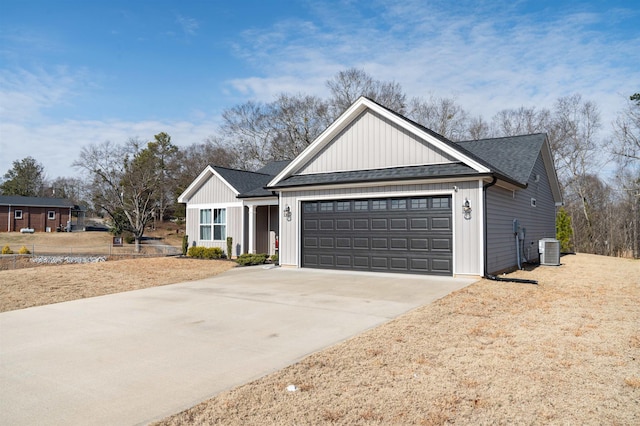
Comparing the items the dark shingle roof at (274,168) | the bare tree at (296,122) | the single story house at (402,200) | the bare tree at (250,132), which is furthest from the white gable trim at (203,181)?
the bare tree at (250,132)

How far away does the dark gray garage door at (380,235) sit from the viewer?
12.3 meters

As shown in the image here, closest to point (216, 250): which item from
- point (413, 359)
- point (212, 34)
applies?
point (212, 34)

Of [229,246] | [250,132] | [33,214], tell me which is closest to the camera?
[229,246]

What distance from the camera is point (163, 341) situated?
5762 millimetres

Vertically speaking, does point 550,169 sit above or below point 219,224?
above

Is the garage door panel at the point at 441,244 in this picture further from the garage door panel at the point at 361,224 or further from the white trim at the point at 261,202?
the white trim at the point at 261,202

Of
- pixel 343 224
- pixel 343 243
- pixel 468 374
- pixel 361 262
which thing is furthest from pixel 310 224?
pixel 468 374

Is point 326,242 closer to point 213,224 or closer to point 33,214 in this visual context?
point 213,224

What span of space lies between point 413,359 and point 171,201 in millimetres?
45398

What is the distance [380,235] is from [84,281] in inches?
344

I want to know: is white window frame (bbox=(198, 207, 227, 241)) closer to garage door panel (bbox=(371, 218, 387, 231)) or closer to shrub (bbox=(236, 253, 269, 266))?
shrub (bbox=(236, 253, 269, 266))

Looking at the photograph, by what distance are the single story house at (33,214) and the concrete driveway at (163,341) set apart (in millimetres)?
41639

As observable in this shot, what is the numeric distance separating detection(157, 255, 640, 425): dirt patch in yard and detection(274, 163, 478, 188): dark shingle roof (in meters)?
5.43

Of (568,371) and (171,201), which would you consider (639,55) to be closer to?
(568,371)
